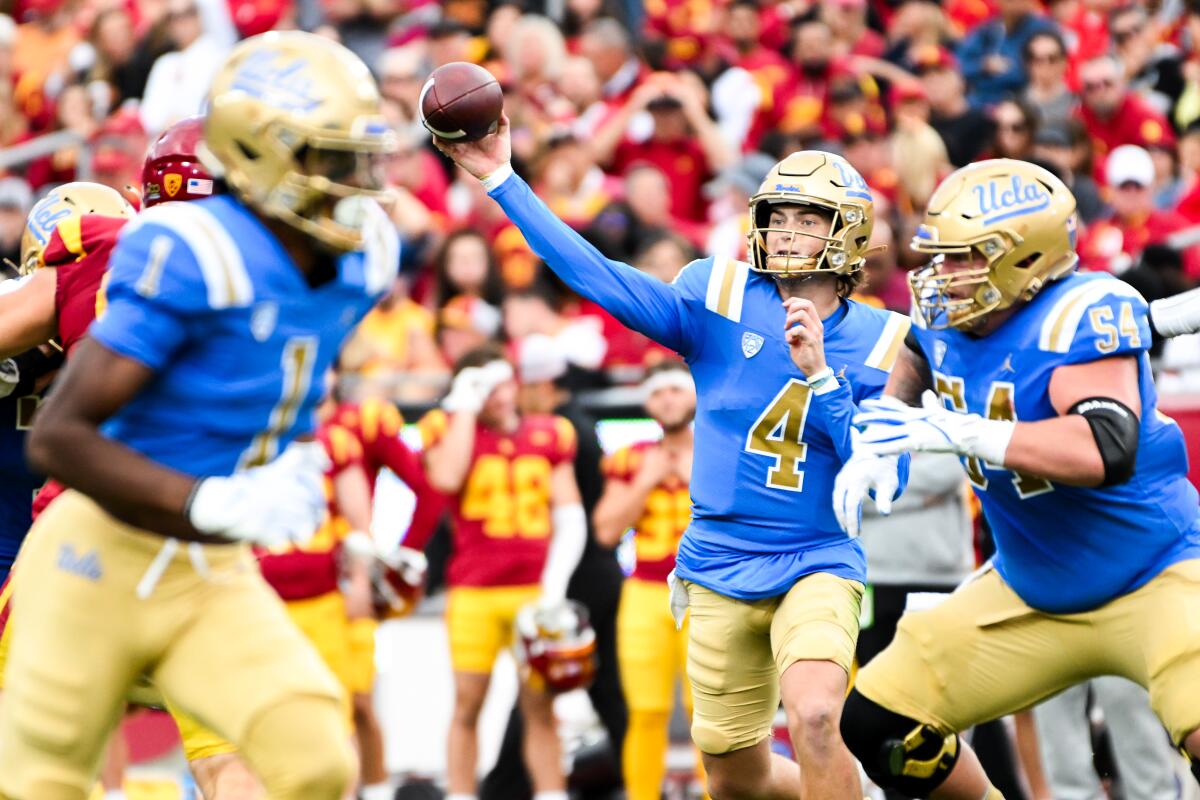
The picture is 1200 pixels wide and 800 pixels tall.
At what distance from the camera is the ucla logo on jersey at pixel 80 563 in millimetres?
3854

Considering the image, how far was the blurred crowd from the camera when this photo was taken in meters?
9.47

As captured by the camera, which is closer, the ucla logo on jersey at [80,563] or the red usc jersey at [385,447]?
the ucla logo on jersey at [80,563]

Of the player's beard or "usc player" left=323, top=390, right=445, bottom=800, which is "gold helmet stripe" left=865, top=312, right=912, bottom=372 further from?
"usc player" left=323, top=390, right=445, bottom=800

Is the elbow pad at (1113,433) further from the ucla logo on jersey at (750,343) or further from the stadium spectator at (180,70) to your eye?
the stadium spectator at (180,70)

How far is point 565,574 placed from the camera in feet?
25.3

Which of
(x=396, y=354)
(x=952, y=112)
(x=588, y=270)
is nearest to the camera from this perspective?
(x=588, y=270)

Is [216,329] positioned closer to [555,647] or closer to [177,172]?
[177,172]

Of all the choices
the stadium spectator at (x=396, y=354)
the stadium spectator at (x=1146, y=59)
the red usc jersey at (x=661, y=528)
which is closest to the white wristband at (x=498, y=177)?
the red usc jersey at (x=661, y=528)

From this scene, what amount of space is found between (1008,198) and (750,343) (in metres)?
0.80

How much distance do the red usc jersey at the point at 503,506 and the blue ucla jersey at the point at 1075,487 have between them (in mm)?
3005

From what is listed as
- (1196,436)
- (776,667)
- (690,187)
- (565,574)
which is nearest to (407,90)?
(690,187)

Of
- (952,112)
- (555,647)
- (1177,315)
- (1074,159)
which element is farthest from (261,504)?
(952,112)

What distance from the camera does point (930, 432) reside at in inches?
189

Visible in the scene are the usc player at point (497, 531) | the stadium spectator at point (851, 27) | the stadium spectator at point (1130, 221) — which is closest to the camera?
the usc player at point (497, 531)
